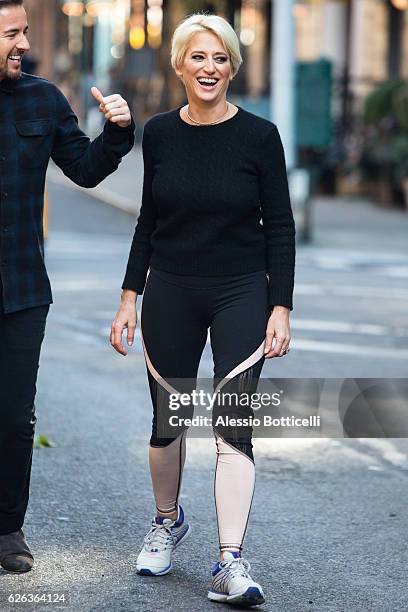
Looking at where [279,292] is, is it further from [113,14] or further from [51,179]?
[113,14]

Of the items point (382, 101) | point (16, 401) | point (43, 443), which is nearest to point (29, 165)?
point (16, 401)

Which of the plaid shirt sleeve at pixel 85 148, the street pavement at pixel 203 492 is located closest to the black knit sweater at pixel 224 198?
the plaid shirt sleeve at pixel 85 148

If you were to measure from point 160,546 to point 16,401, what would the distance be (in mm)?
693

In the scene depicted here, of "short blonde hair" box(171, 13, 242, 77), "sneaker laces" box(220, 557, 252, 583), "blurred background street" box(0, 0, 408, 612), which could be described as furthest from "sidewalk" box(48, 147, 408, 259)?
"sneaker laces" box(220, 557, 252, 583)

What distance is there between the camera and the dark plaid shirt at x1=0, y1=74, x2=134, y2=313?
4.87 m

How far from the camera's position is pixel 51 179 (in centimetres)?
3070

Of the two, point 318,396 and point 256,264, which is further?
point 318,396

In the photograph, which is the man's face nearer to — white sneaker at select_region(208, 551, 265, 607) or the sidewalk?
white sneaker at select_region(208, 551, 265, 607)

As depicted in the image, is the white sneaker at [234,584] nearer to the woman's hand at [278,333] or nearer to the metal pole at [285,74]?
the woman's hand at [278,333]

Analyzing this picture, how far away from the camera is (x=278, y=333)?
15.9 feet

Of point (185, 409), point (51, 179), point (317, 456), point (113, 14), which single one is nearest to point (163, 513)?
point (185, 409)

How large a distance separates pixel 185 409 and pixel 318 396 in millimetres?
3921

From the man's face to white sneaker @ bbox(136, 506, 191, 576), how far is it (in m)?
1.60

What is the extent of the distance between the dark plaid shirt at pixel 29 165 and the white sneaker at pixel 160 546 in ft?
2.86
